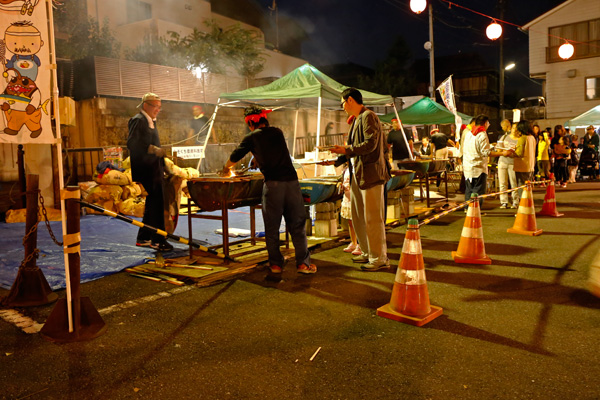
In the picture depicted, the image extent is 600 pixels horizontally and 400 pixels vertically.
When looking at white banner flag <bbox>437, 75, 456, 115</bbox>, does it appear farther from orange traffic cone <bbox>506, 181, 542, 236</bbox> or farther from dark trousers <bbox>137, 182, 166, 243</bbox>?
dark trousers <bbox>137, 182, 166, 243</bbox>

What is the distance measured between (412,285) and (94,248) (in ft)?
16.5

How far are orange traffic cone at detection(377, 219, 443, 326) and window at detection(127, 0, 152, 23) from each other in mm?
24222

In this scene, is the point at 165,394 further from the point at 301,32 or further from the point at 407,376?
the point at 301,32

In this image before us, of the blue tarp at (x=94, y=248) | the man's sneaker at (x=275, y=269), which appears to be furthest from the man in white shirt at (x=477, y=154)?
the man's sneaker at (x=275, y=269)

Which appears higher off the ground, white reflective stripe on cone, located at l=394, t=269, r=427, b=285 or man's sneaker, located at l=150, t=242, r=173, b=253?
white reflective stripe on cone, located at l=394, t=269, r=427, b=285

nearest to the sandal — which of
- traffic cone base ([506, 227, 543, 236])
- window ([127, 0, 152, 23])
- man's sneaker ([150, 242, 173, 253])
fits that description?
man's sneaker ([150, 242, 173, 253])

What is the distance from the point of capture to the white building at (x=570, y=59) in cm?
2978

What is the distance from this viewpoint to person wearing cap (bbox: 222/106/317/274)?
561 centimetres

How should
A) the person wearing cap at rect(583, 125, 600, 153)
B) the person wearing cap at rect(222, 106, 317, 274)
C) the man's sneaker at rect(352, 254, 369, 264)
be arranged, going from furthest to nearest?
1. the person wearing cap at rect(583, 125, 600, 153)
2. the man's sneaker at rect(352, 254, 369, 264)
3. the person wearing cap at rect(222, 106, 317, 274)

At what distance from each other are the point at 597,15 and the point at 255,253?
106ft

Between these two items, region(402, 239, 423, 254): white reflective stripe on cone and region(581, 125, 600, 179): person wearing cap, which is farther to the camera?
region(581, 125, 600, 179): person wearing cap

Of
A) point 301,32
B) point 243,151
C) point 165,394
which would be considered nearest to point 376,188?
point 243,151

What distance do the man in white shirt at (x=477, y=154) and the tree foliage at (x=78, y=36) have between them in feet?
49.5

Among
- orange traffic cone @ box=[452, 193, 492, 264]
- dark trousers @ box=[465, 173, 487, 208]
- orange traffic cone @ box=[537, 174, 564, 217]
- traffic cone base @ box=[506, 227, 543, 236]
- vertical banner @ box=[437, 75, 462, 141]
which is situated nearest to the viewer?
orange traffic cone @ box=[452, 193, 492, 264]
